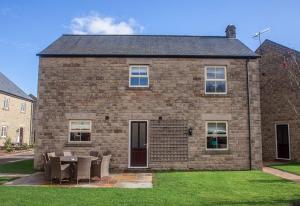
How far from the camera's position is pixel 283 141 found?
2278cm

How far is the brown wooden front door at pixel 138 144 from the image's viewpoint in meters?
17.5

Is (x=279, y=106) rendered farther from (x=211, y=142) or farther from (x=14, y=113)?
(x=14, y=113)

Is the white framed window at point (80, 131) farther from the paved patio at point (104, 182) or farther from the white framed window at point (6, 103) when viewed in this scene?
the white framed window at point (6, 103)

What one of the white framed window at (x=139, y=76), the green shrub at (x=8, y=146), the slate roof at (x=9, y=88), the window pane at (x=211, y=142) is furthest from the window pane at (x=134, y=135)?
the slate roof at (x=9, y=88)

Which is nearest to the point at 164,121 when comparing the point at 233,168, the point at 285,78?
the point at 233,168

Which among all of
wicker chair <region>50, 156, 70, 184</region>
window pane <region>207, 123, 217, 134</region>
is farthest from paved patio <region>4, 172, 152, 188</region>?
window pane <region>207, 123, 217, 134</region>

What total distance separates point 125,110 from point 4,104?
22068mm

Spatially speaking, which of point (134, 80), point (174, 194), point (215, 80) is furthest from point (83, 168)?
point (215, 80)

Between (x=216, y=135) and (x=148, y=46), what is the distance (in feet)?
20.3

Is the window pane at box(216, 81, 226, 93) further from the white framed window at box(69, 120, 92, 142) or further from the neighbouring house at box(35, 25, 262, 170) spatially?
the white framed window at box(69, 120, 92, 142)

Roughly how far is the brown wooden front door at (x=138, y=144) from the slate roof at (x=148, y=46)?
144 inches

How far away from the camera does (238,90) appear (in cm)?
1797

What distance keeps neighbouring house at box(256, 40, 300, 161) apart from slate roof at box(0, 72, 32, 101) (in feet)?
81.7

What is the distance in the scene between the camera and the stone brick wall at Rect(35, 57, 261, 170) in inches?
680
